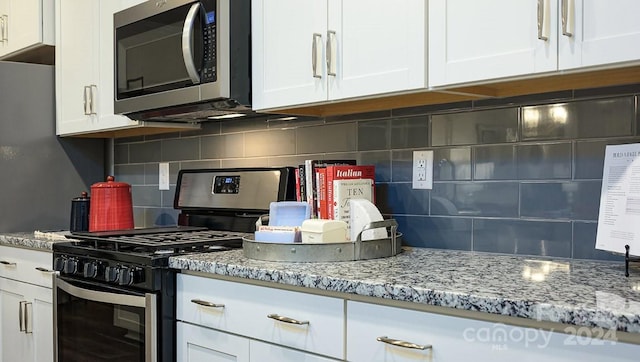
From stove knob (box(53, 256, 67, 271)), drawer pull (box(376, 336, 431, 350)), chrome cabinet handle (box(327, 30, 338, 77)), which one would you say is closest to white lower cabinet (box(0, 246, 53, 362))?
stove knob (box(53, 256, 67, 271))

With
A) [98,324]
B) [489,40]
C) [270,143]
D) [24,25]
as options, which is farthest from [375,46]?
[24,25]

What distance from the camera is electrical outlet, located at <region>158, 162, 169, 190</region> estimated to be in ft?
10.1

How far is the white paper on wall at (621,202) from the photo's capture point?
52.6 inches

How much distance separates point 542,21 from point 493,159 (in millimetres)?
561

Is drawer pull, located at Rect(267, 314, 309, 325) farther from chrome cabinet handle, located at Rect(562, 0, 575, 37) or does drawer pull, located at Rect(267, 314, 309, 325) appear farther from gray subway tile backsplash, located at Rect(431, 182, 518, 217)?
chrome cabinet handle, located at Rect(562, 0, 575, 37)

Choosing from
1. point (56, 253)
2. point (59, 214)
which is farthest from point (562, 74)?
point (59, 214)

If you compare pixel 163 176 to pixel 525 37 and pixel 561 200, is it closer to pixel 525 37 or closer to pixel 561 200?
pixel 561 200

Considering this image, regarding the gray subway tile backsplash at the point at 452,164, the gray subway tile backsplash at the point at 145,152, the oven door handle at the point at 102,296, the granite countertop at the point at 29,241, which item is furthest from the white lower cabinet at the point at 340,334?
the gray subway tile backsplash at the point at 145,152

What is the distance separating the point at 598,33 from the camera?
1.31 m

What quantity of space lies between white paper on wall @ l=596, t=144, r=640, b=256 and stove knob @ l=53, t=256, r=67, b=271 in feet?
5.98

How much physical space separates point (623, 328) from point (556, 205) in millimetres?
755

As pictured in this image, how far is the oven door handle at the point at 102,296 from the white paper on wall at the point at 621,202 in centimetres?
130

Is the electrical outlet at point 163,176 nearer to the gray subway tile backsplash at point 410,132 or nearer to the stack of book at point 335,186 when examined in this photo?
the stack of book at point 335,186

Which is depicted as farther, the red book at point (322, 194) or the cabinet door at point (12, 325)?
the cabinet door at point (12, 325)
